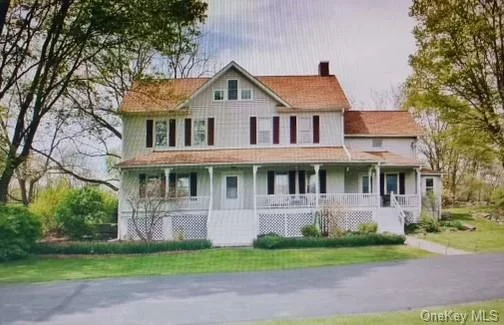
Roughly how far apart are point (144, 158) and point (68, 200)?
2.25 meters

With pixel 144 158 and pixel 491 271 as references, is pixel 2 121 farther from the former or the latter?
pixel 491 271

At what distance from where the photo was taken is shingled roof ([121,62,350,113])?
14578mm

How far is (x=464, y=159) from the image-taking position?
227 inches

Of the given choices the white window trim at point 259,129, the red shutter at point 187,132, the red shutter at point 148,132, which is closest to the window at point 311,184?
the white window trim at point 259,129

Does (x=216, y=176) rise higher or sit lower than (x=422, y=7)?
lower

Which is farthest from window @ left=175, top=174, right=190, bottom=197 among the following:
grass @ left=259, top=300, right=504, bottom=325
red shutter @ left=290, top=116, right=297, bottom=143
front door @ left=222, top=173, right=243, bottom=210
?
grass @ left=259, top=300, right=504, bottom=325

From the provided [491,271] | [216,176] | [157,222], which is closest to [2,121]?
[157,222]

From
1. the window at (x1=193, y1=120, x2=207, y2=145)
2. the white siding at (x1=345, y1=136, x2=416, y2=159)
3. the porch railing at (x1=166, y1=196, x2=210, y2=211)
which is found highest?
the window at (x1=193, y1=120, x2=207, y2=145)

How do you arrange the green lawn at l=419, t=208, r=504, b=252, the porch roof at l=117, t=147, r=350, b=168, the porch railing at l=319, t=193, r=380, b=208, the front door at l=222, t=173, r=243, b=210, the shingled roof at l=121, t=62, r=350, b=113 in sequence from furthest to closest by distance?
the front door at l=222, t=173, r=243, b=210 < the shingled roof at l=121, t=62, r=350, b=113 < the porch roof at l=117, t=147, r=350, b=168 < the porch railing at l=319, t=193, r=380, b=208 < the green lawn at l=419, t=208, r=504, b=252

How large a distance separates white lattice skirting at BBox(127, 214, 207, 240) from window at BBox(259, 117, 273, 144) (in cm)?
285

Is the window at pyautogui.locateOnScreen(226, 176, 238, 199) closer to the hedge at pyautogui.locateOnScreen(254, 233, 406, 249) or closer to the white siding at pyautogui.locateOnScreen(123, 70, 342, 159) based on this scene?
the white siding at pyautogui.locateOnScreen(123, 70, 342, 159)

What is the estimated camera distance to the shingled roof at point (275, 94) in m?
Result: 14.6

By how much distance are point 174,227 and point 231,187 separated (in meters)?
2.12

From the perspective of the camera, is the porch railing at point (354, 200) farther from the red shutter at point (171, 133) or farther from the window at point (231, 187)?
the red shutter at point (171, 133)
